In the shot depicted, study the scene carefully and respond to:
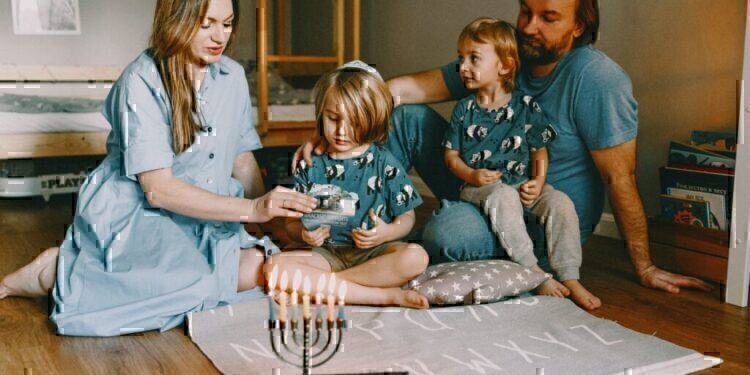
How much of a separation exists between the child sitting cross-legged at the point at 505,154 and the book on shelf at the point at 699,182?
40 centimetres

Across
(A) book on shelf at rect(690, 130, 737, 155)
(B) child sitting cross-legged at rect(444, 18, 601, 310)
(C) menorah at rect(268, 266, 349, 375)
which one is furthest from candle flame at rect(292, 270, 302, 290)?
(A) book on shelf at rect(690, 130, 737, 155)

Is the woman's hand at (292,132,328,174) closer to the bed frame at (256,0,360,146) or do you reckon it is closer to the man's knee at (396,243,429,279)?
the man's knee at (396,243,429,279)

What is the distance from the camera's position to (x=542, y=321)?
5.24 feet

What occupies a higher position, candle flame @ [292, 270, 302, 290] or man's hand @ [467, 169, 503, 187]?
man's hand @ [467, 169, 503, 187]

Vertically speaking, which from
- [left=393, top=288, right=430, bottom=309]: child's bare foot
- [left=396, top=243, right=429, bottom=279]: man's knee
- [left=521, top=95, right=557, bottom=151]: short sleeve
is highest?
[left=521, top=95, right=557, bottom=151]: short sleeve

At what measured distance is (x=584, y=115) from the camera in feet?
6.42

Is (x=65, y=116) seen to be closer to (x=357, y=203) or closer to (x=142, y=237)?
(x=142, y=237)

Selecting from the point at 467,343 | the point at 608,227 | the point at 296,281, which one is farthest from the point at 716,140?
the point at 296,281

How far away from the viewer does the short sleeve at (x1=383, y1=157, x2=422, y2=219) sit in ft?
5.84

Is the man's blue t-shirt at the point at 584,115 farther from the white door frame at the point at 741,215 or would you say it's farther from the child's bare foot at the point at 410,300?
the child's bare foot at the point at 410,300

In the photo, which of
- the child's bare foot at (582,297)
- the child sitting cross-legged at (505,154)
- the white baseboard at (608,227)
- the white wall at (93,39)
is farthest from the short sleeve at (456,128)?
the white wall at (93,39)

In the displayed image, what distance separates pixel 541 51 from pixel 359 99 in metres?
0.60

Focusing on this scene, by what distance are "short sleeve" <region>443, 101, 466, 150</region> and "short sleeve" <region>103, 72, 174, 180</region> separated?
0.77m

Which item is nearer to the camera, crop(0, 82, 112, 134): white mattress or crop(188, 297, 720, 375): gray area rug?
crop(188, 297, 720, 375): gray area rug
